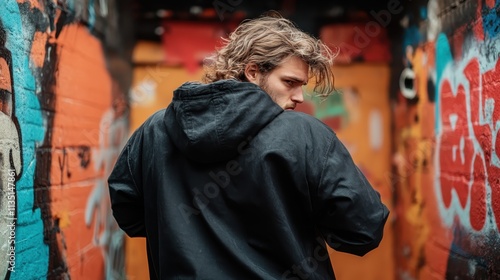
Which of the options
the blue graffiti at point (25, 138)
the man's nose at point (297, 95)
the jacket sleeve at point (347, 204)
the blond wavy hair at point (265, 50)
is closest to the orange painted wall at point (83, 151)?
the blue graffiti at point (25, 138)

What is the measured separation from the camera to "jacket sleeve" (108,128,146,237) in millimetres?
1926

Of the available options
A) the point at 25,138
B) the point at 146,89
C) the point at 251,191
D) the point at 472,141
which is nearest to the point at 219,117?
the point at 251,191

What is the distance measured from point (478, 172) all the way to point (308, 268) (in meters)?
1.36

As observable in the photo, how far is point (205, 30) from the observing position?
4.81 m

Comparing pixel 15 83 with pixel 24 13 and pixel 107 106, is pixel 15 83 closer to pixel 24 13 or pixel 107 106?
pixel 24 13

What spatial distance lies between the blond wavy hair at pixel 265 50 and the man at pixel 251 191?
0.19m

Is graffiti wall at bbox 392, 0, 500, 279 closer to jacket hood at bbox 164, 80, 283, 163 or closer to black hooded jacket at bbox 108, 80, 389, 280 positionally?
black hooded jacket at bbox 108, 80, 389, 280

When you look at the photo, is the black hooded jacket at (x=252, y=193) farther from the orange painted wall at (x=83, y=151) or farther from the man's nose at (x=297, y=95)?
→ the orange painted wall at (x=83, y=151)

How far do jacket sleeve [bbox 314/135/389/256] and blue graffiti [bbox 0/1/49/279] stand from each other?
1.25 meters

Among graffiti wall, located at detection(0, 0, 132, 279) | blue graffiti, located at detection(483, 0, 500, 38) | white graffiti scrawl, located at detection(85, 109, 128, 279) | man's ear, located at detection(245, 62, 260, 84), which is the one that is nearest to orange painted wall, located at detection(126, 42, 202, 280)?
white graffiti scrawl, located at detection(85, 109, 128, 279)

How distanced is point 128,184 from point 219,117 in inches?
17.6

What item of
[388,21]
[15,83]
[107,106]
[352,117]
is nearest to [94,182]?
[107,106]

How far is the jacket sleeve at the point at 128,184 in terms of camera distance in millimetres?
1926

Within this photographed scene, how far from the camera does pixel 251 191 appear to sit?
5.53ft
